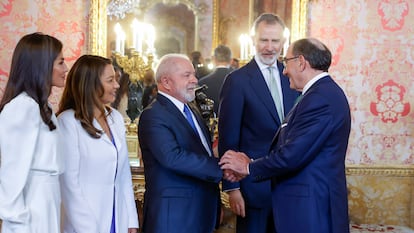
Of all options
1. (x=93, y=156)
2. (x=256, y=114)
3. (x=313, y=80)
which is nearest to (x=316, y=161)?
(x=313, y=80)

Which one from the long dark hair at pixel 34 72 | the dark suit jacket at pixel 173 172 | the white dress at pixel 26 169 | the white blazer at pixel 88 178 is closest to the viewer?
the white dress at pixel 26 169

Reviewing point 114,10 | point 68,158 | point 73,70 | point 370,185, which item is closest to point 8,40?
point 114,10

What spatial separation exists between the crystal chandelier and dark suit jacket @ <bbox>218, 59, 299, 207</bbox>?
135 centimetres

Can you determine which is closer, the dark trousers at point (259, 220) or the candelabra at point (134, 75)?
the dark trousers at point (259, 220)

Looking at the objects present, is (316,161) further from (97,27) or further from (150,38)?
(97,27)

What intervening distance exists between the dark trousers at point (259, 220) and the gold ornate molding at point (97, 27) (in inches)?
69.5

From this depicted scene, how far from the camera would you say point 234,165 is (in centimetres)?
275

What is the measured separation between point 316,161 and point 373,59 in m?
2.01

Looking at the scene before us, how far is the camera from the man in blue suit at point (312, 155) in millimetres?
2430

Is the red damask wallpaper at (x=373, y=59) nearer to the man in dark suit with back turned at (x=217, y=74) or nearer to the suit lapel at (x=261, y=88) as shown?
the man in dark suit with back turned at (x=217, y=74)

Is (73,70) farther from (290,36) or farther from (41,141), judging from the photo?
(290,36)

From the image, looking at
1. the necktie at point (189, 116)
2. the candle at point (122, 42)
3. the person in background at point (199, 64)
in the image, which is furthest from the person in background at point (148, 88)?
the necktie at point (189, 116)

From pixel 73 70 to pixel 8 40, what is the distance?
170cm

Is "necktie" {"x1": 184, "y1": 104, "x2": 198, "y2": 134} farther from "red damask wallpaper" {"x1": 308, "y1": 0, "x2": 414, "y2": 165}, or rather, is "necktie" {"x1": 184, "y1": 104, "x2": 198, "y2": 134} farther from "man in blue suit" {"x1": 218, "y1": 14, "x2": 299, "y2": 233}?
"red damask wallpaper" {"x1": 308, "y1": 0, "x2": 414, "y2": 165}
